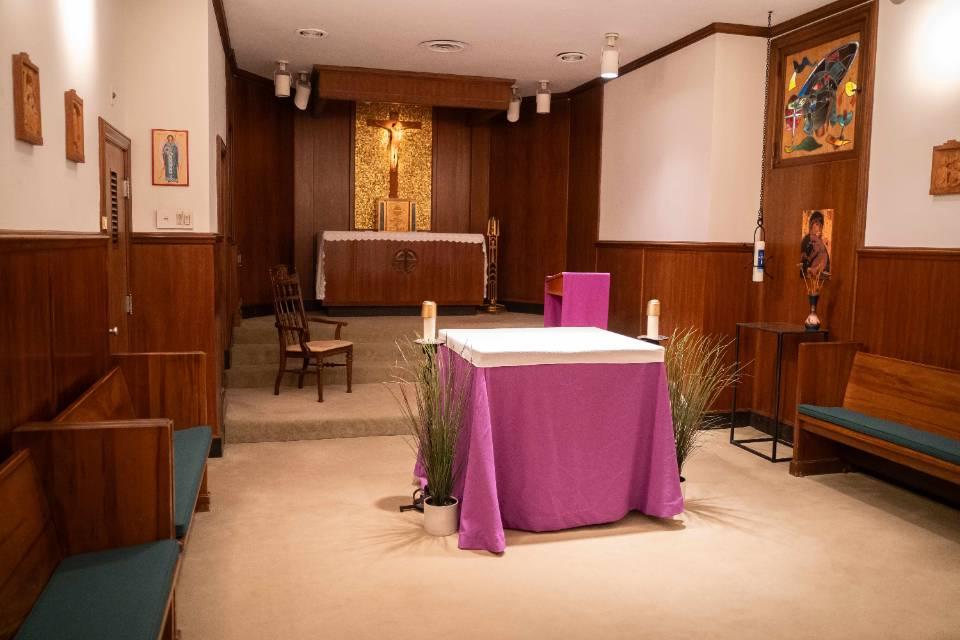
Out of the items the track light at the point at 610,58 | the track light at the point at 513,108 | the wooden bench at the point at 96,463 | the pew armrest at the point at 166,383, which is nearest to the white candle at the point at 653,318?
the pew armrest at the point at 166,383

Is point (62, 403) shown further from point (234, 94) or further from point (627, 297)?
point (234, 94)

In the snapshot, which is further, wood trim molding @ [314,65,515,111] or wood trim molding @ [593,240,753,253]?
Answer: wood trim molding @ [314,65,515,111]

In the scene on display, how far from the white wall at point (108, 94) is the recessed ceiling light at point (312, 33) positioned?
64cm

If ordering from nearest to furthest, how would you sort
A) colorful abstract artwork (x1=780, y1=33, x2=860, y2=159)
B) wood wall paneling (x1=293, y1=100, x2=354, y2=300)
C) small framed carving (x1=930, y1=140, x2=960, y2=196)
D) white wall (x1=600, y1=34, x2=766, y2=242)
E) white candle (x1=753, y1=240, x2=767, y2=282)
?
small framed carving (x1=930, y1=140, x2=960, y2=196)
colorful abstract artwork (x1=780, y1=33, x2=860, y2=159)
white candle (x1=753, y1=240, x2=767, y2=282)
white wall (x1=600, y1=34, x2=766, y2=242)
wood wall paneling (x1=293, y1=100, x2=354, y2=300)

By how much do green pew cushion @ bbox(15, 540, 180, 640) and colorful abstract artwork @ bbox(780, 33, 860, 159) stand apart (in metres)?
4.74

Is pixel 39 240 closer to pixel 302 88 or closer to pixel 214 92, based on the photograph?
pixel 214 92

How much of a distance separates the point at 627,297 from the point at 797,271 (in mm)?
1607

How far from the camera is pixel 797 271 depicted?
5605 mm

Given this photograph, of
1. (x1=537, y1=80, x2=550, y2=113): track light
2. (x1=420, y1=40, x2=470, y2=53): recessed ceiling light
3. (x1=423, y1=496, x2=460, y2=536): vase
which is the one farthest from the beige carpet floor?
(x1=537, y1=80, x2=550, y2=113): track light

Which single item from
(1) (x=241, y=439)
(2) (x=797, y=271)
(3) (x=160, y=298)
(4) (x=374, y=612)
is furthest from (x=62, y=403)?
(2) (x=797, y=271)

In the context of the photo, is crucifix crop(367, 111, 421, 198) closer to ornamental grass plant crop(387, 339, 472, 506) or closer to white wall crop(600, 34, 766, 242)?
white wall crop(600, 34, 766, 242)

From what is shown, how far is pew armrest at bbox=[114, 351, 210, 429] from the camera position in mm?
3770

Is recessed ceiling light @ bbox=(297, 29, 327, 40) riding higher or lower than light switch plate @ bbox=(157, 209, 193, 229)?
higher

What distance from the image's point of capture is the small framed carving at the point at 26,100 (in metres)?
2.45
